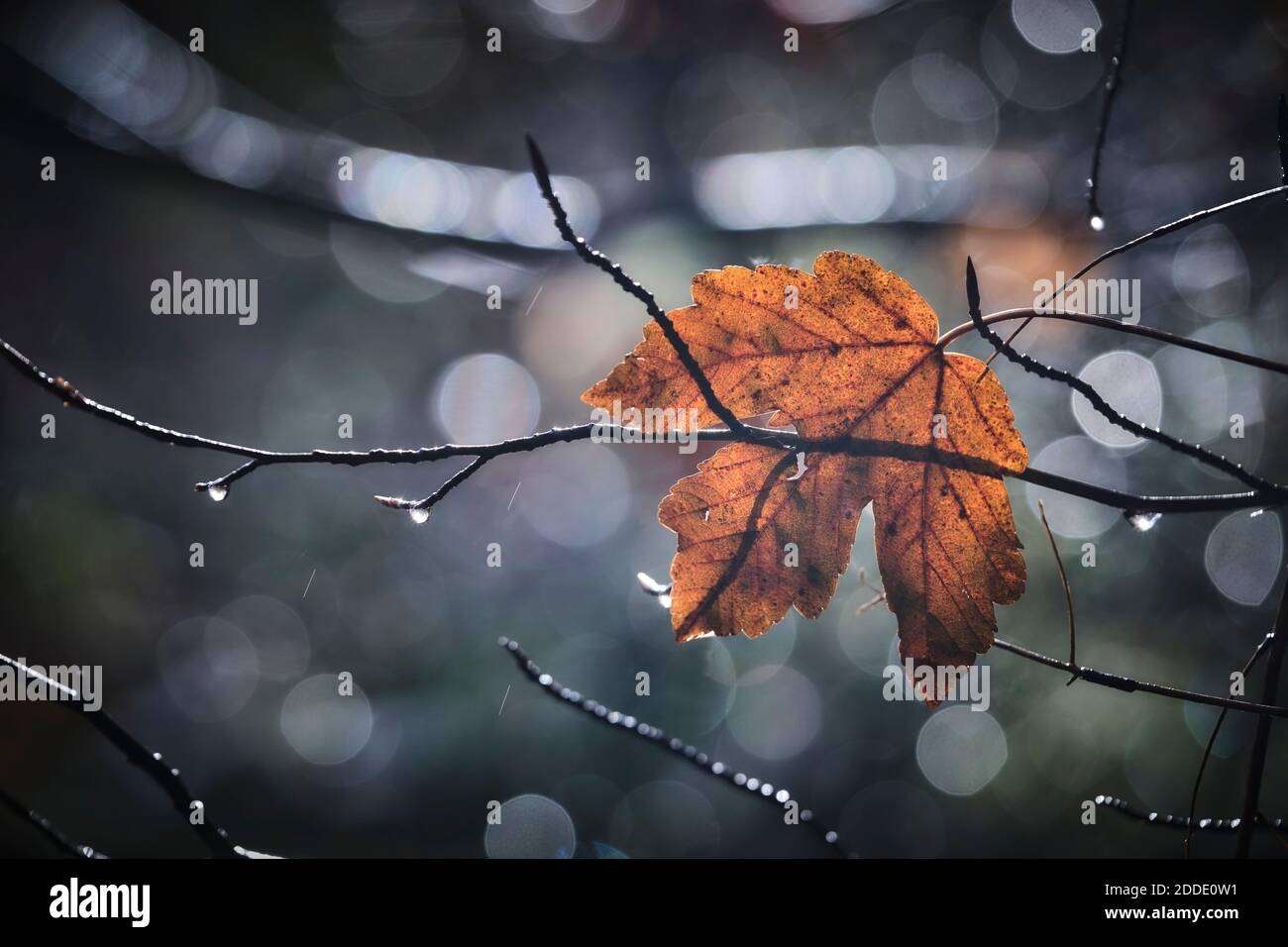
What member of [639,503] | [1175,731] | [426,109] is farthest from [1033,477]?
[426,109]

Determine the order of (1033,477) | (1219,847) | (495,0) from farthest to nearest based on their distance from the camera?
(495,0), (1219,847), (1033,477)

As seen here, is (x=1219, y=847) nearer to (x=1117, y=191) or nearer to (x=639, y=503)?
(x=1117, y=191)

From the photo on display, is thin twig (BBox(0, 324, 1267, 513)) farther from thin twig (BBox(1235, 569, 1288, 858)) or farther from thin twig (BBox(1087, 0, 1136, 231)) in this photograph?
thin twig (BBox(1087, 0, 1136, 231))

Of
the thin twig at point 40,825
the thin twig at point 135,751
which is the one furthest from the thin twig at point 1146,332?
the thin twig at point 40,825

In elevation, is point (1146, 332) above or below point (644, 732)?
above

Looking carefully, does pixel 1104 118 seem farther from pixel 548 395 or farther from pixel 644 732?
pixel 548 395

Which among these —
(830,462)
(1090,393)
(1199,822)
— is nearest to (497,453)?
(830,462)

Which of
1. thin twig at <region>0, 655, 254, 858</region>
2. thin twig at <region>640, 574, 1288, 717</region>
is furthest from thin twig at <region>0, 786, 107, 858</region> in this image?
thin twig at <region>640, 574, 1288, 717</region>
